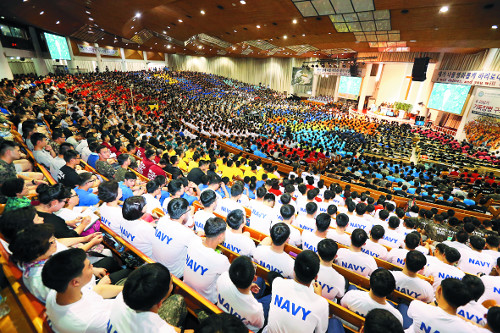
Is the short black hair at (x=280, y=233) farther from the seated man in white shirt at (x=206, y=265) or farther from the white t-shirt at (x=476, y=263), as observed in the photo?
the white t-shirt at (x=476, y=263)

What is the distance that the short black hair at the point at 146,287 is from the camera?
127 centimetres

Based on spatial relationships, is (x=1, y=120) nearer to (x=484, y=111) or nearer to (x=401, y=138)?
(x=401, y=138)

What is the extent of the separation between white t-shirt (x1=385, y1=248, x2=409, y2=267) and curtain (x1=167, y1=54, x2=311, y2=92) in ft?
117

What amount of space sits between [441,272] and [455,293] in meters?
1.48

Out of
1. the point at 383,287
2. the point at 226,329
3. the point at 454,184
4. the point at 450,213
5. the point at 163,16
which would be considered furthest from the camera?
the point at 163,16

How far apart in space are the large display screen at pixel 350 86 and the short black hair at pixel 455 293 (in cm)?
2946

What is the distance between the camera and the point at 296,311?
1.69 m

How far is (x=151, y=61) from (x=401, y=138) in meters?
40.3

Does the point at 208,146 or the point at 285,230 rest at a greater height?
the point at 285,230

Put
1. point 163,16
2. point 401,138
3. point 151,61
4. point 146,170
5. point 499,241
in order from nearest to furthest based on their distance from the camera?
point 499,241 → point 146,170 → point 163,16 → point 401,138 → point 151,61

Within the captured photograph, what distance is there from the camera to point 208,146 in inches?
380

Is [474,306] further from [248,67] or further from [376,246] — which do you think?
[248,67]

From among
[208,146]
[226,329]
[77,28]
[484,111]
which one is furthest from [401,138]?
[77,28]

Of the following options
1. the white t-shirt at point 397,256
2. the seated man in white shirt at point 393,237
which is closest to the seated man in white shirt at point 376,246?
the white t-shirt at point 397,256
